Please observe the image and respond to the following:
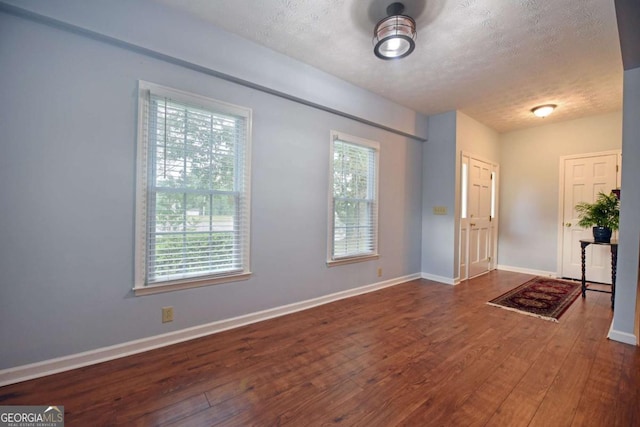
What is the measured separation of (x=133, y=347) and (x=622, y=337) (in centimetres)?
430

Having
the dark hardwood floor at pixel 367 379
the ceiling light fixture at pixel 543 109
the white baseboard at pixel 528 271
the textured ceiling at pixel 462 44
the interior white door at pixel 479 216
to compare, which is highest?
the textured ceiling at pixel 462 44

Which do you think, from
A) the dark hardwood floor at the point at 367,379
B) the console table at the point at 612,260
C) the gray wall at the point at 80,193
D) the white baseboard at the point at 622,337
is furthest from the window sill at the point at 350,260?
the console table at the point at 612,260

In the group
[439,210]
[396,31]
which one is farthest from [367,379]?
[439,210]

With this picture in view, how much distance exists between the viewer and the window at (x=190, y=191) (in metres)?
2.26

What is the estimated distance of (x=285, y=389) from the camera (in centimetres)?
181

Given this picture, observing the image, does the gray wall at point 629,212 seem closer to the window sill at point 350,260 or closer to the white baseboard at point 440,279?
the white baseboard at point 440,279

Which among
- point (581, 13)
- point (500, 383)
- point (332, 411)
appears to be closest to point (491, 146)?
point (581, 13)

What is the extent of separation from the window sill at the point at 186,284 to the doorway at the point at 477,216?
12.4 feet

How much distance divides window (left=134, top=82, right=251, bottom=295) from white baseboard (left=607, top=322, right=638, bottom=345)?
3.55 meters

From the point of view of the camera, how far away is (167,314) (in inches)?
93.1

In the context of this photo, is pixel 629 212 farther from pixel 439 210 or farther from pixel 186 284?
pixel 186 284

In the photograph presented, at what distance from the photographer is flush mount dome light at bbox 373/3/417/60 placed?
2.25 meters

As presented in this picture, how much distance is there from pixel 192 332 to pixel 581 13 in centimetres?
432

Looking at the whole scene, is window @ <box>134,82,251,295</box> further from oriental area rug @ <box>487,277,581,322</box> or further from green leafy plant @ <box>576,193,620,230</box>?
green leafy plant @ <box>576,193,620,230</box>
